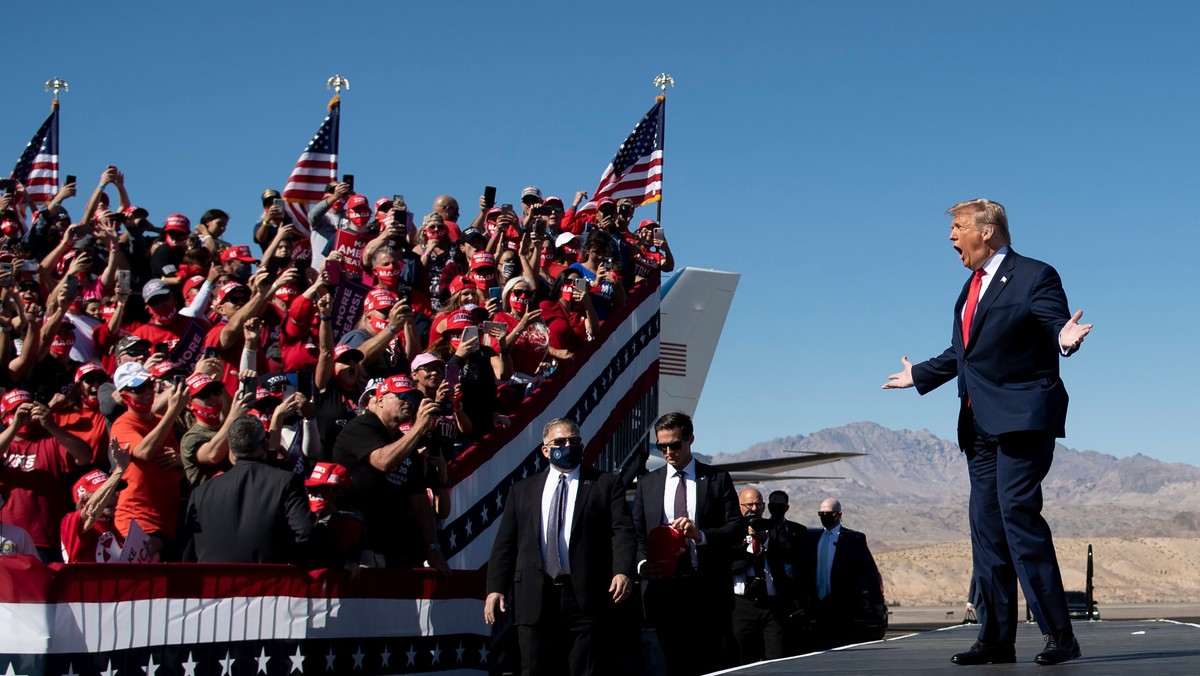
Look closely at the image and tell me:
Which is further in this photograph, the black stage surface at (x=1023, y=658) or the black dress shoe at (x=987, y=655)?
the black dress shoe at (x=987, y=655)

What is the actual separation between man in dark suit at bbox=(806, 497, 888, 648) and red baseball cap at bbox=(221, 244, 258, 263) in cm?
517

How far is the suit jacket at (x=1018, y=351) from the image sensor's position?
603 centimetres

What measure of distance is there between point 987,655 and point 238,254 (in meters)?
7.75

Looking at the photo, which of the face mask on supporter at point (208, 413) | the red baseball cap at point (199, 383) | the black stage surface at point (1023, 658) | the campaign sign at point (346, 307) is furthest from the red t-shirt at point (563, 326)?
the black stage surface at point (1023, 658)

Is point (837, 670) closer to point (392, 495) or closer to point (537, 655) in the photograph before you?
point (537, 655)

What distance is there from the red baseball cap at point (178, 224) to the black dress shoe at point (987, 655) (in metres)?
9.43

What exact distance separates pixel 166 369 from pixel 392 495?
1.53 meters

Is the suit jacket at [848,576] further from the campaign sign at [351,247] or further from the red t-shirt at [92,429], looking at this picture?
the red t-shirt at [92,429]

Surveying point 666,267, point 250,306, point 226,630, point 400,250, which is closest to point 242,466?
point 226,630

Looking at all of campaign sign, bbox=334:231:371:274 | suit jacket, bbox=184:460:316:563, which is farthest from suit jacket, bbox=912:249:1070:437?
campaign sign, bbox=334:231:371:274

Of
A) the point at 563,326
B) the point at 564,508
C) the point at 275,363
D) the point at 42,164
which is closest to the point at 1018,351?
the point at 564,508

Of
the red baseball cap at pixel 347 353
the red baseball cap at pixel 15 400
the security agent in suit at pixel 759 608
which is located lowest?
the security agent in suit at pixel 759 608

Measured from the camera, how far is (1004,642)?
6211 mm

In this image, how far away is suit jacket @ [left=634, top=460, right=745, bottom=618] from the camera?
29.1 ft
